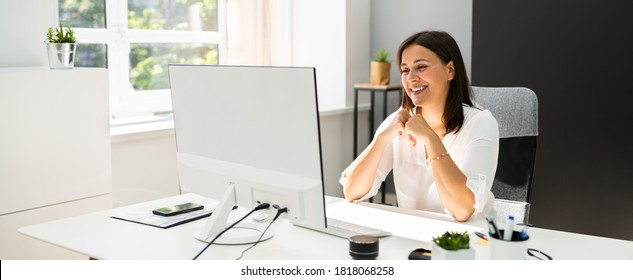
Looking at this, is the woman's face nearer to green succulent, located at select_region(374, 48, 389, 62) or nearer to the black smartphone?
the black smartphone

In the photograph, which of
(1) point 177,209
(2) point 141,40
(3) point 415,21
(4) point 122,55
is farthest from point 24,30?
(3) point 415,21

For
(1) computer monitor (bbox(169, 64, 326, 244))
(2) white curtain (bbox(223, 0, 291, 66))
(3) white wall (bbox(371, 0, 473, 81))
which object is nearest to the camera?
(1) computer monitor (bbox(169, 64, 326, 244))

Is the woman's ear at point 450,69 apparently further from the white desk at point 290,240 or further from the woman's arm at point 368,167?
the white desk at point 290,240

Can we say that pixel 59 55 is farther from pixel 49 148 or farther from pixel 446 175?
pixel 446 175

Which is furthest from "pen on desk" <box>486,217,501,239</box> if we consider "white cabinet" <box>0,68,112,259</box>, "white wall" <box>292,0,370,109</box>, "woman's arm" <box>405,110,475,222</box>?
"white wall" <box>292,0,370,109</box>

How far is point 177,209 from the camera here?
7.23 ft

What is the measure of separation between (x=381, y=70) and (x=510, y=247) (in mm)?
3018

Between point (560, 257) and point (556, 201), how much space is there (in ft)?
6.10

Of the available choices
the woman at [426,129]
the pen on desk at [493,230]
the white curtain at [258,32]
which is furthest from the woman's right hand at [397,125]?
the white curtain at [258,32]

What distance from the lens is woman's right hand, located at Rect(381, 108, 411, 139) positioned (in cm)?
243

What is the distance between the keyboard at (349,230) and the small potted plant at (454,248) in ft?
1.28

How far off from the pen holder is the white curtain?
10.9 ft

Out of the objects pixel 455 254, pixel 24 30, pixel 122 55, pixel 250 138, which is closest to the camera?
pixel 455 254

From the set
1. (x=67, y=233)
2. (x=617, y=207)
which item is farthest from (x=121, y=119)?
(x=617, y=207)
